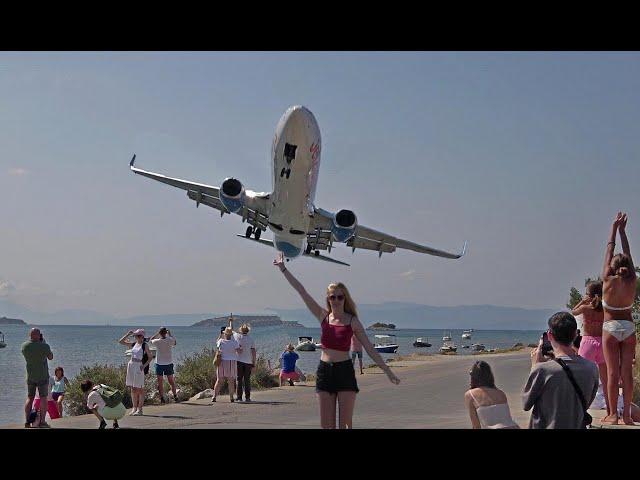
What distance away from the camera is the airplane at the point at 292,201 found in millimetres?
26141

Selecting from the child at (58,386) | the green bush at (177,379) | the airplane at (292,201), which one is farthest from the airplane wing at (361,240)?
the child at (58,386)

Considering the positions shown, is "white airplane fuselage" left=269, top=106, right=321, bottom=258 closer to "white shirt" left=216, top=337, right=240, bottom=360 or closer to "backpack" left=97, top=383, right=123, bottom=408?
"white shirt" left=216, top=337, right=240, bottom=360

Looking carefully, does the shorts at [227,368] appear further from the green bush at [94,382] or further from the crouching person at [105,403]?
the crouching person at [105,403]

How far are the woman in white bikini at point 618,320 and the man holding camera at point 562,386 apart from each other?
3118 mm

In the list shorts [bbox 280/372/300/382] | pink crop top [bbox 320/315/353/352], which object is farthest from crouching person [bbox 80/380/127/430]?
shorts [bbox 280/372/300/382]

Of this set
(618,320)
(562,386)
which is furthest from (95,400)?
(562,386)

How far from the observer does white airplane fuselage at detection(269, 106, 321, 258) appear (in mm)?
26047

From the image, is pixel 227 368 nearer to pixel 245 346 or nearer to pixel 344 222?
pixel 245 346

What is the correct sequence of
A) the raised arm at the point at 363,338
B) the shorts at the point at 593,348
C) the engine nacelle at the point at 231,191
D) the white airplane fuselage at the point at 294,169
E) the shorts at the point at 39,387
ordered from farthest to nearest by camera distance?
the engine nacelle at the point at 231,191 < the white airplane fuselage at the point at 294,169 < the shorts at the point at 39,387 < the shorts at the point at 593,348 < the raised arm at the point at 363,338

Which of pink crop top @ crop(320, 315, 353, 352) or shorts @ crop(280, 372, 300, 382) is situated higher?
pink crop top @ crop(320, 315, 353, 352)

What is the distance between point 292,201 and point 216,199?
6.75 metres
